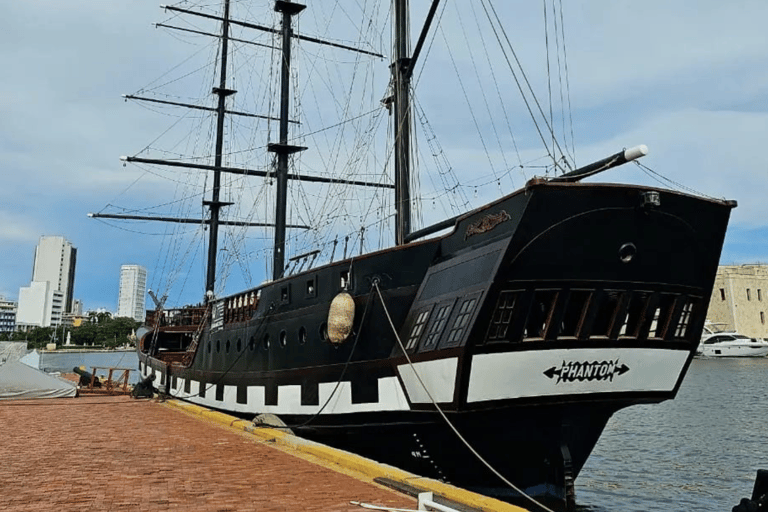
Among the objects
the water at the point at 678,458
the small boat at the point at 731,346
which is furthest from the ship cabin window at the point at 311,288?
the small boat at the point at 731,346

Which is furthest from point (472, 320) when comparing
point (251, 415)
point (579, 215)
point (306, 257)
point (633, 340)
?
→ point (251, 415)

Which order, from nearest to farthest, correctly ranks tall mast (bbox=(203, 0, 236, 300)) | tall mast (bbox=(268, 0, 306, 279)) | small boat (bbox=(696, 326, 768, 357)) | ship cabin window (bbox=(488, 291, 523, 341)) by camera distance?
ship cabin window (bbox=(488, 291, 523, 341)), tall mast (bbox=(268, 0, 306, 279)), tall mast (bbox=(203, 0, 236, 300)), small boat (bbox=(696, 326, 768, 357))

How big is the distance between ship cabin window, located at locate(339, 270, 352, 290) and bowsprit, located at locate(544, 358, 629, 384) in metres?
3.46

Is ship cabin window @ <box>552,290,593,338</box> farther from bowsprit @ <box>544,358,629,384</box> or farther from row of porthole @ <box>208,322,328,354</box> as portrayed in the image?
row of porthole @ <box>208,322,328,354</box>

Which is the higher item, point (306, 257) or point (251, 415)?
point (306, 257)

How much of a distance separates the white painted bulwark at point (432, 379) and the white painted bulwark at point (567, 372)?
0.26m

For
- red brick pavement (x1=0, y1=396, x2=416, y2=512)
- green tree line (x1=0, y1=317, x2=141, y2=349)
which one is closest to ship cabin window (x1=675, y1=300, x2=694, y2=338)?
red brick pavement (x1=0, y1=396, x2=416, y2=512)

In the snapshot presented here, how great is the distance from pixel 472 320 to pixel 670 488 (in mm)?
8286

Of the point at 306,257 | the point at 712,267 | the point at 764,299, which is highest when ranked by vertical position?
the point at 764,299

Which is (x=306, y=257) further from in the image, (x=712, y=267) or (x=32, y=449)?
(x=712, y=267)

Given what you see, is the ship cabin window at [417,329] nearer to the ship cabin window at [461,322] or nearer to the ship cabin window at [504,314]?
the ship cabin window at [461,322]

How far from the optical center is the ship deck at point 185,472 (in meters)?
5.68

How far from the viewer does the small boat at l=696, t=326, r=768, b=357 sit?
2739 inches

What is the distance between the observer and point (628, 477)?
1397 centimetres
